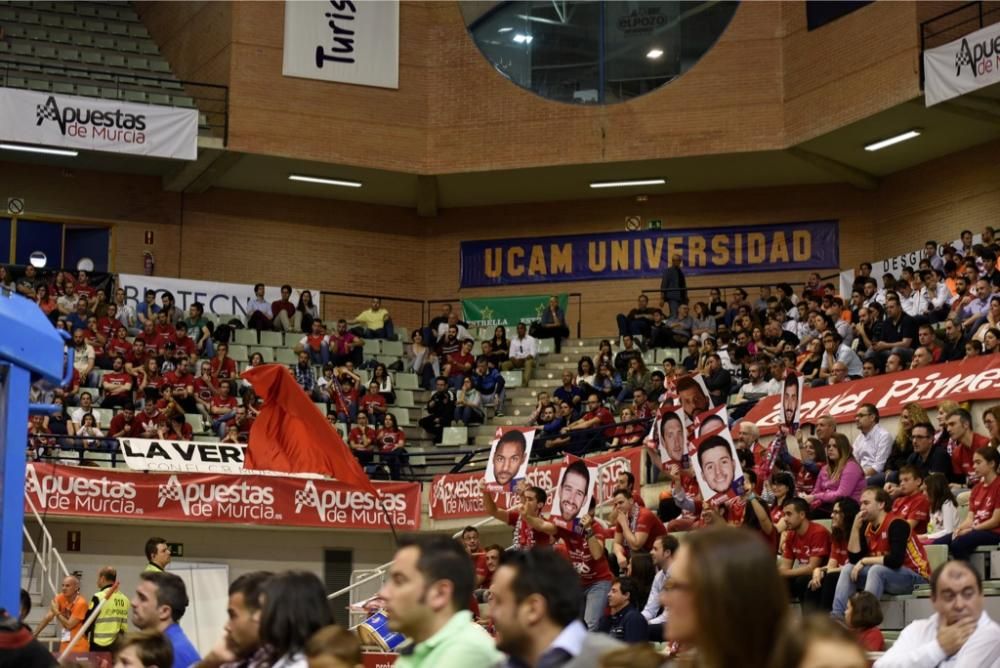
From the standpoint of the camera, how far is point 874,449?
48.0 ft

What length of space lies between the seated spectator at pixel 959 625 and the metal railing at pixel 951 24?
18966 mm

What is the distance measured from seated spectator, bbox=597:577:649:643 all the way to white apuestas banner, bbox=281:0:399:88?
18443 millimetres

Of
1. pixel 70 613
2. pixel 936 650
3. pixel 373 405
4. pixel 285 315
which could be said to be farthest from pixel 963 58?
pixel 936 650

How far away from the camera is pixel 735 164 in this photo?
2892cm

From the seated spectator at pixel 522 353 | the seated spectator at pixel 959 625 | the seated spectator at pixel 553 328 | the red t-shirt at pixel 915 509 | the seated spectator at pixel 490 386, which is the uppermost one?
the seated spectator at pixel 553 328

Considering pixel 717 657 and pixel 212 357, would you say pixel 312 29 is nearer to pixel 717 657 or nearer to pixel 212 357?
pixel 212 357

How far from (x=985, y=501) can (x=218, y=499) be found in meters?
12.9

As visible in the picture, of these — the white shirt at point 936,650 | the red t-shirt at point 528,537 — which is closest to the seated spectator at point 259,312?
the red t-shirt at point 528,537

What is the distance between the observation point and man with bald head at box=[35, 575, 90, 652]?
54.5 feet

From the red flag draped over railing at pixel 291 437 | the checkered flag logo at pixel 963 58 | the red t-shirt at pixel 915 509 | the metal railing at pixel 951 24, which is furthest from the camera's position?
the metal railing at pixel 951 24

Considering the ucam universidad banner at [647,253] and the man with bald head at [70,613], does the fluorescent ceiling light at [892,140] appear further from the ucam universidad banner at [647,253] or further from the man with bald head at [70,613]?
the man with bald head at [70,613]

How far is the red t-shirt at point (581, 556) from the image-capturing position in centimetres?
1365

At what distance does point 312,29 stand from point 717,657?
88.0 ft

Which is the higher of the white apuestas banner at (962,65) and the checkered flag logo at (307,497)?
the white apuestas banner at (962,65)
